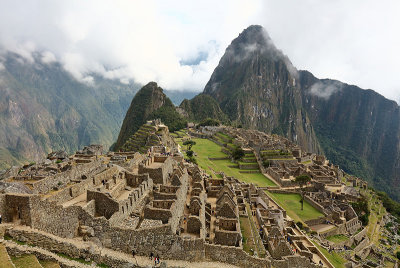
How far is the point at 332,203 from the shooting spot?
44.9 meters

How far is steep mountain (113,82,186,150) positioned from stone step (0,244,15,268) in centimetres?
11421

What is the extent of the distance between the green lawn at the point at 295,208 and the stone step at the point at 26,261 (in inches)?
1337

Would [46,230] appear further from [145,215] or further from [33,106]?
[33,106]

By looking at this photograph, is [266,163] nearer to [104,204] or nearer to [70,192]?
[104,204]

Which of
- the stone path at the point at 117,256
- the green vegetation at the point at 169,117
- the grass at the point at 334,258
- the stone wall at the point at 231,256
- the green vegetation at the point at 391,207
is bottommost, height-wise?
the green vegetation at the point at 391,207

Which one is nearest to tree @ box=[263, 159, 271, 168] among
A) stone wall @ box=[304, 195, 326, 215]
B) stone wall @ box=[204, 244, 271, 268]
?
stone wall @ box=[304, 195, 326, 215]

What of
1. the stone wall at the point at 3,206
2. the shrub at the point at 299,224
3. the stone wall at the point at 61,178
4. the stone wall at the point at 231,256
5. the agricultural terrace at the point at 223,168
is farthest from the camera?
the agricultural terrace at the point at 223,168

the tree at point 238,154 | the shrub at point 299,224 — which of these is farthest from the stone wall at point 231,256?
the tree at point 238,154

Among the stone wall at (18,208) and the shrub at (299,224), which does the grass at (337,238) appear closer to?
the shrub at (299,224)

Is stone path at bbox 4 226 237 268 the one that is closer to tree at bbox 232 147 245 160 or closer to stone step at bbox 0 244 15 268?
stone step at bbox 0 244 15 268

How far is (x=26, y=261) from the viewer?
39.9 feet

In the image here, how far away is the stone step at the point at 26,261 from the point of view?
11.8 meters

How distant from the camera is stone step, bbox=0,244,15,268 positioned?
1078cm

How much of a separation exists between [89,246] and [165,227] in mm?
4563
